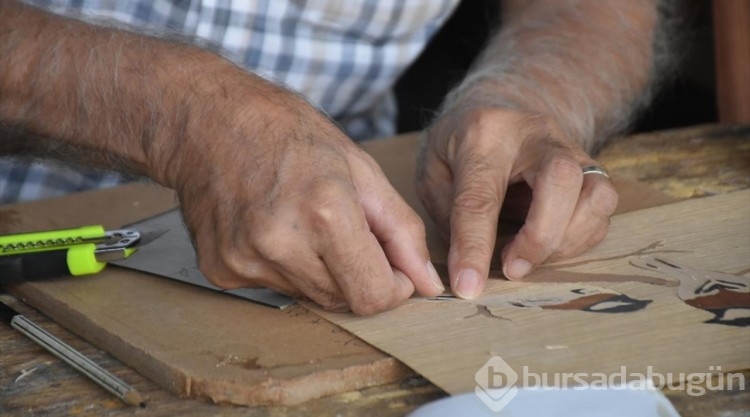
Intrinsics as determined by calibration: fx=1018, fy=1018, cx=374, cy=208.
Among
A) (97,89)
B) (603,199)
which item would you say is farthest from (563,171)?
(97,89)

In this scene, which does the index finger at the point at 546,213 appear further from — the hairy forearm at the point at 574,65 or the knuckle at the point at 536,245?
the hairy forearm at the point at 574,65

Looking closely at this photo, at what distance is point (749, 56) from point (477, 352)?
69cm

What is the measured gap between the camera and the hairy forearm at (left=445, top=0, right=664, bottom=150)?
1214 mm

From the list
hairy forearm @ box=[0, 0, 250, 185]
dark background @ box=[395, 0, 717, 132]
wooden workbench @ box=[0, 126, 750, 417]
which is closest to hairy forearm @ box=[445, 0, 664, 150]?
dark background @ box=[395, 0, 717, 132]

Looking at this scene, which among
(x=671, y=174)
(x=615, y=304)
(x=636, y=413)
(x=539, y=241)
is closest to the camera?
(x=636, y=413)

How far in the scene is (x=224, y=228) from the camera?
0.87m

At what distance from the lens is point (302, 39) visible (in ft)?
4.66

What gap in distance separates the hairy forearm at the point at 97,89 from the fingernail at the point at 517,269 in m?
0.31

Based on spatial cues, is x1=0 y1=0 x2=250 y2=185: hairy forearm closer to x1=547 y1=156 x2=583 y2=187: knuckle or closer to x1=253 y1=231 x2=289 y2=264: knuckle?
x1=253 y1=231 x2=289 y2=264: knuckle

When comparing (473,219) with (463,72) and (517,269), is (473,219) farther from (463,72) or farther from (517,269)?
(463,72)

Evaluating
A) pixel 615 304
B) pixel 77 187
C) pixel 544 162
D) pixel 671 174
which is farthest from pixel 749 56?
pixel 77 187

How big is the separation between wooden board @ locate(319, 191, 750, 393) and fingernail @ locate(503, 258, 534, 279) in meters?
0.01

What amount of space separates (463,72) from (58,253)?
2.99 ft

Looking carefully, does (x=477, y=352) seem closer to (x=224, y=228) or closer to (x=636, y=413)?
(x=636, y=413)
